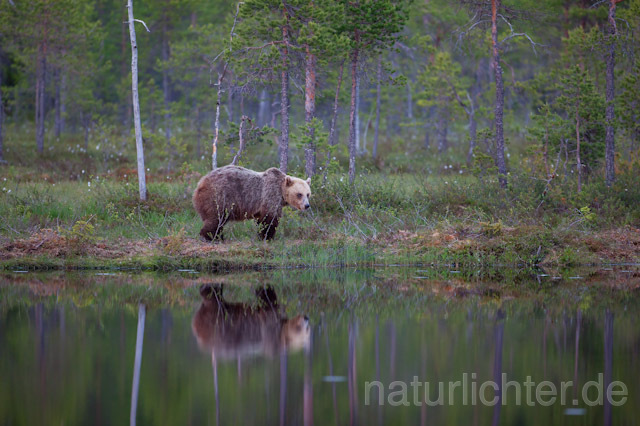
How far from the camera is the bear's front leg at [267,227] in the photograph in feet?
54.6

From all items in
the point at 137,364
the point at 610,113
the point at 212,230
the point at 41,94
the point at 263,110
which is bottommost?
the point at 137,364

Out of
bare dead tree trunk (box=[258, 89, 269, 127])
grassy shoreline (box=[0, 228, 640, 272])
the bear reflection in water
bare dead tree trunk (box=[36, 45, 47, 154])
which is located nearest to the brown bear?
grassy shoreline (box=[0, 228, 640, 272])

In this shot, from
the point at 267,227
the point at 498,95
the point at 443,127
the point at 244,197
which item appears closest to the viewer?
the point at 244,197

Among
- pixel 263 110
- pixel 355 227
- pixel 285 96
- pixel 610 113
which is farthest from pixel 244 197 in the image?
pixel 263 110

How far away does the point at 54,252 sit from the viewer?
15.5 meters

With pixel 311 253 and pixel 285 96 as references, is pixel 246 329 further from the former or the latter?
pixel 285 96

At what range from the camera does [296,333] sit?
10.0 metres

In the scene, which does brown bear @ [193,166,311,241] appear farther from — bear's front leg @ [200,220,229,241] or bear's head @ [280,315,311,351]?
bear's head @ [280,315,311,351]

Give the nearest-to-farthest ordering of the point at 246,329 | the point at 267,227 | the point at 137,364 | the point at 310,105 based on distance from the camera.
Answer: the point at 137,364, the point at 246,329, the point at 267,227, the point at 310,105

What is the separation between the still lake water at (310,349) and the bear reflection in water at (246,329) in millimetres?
32

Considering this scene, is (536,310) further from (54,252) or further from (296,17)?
(296,17)

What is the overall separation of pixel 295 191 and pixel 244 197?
1.19m

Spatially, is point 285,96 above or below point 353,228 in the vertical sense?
above

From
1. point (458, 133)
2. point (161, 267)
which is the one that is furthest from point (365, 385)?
point (458, 133)
